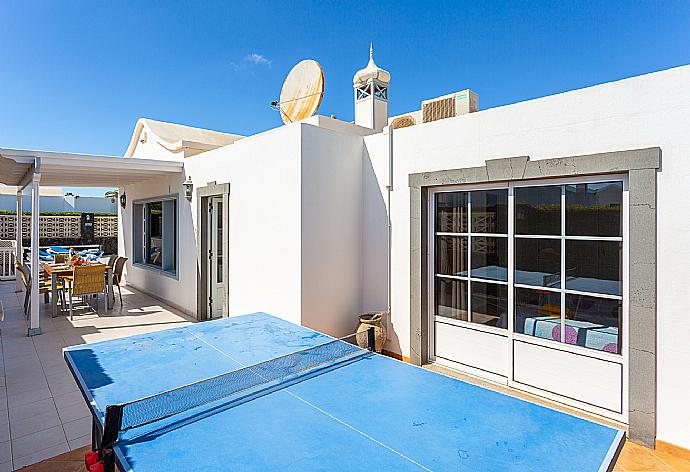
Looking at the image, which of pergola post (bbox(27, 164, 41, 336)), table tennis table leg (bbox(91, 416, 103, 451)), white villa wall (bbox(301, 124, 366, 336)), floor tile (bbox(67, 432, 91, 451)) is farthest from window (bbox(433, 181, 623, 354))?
pergola post (bbox(27, 164, 41, 336))

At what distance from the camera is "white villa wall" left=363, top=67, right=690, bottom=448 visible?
420cm

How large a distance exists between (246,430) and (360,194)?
18.8ft

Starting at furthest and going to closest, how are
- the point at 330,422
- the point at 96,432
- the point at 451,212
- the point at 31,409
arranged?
1. the point at 451,212
2. the point at 31,409
3. the point at 96,432
4. the point at 330,422

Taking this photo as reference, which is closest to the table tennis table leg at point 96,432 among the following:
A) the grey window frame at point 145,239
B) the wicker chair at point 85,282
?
the wicker chair at point 85,282

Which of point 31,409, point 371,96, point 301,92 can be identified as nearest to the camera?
point 31,409

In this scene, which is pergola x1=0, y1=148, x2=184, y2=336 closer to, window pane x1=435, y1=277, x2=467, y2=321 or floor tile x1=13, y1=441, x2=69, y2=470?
floor tile x1=13, y1=441, x2=69, y2=470

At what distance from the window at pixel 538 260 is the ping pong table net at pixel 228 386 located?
2.99 meters

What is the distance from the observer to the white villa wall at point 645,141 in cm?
420

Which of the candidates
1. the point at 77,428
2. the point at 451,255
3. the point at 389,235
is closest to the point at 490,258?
the point at 451,255

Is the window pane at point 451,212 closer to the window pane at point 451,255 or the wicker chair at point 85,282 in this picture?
the window pane at point 451,255

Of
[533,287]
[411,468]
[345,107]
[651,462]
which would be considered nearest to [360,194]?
[533,287]

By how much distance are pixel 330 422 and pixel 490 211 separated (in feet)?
14.6

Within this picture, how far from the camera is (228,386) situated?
2.82 metres

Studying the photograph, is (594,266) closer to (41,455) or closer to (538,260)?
(538,260)
